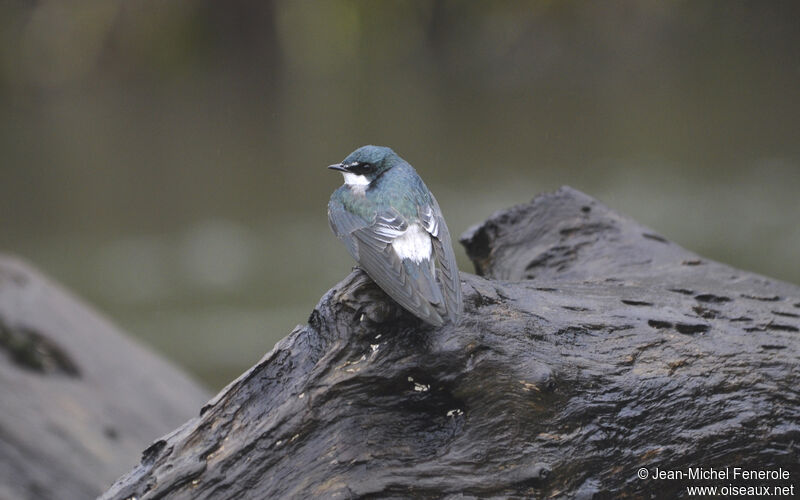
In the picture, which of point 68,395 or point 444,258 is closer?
point 444,258

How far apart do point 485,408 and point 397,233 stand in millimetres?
427

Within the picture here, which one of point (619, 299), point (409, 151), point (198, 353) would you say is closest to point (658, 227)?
point (409, 151)

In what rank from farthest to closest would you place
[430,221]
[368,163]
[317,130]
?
[317,130] < [368,163] < [430,221]

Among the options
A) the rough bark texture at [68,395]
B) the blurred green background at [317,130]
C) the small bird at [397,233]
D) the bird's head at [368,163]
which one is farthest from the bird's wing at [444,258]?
the blurred green background at [317,130]

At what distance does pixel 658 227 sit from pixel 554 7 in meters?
3.47

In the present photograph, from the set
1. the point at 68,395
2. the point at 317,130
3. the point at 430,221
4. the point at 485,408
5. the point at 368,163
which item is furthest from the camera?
the point at 317,130

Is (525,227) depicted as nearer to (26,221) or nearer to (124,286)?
(124,286)

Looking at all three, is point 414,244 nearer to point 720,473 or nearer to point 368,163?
point 368,163

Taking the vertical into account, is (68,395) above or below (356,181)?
below

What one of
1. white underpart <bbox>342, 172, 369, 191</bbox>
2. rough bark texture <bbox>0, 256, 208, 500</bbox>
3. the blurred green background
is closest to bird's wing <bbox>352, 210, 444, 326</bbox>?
white underpart <bbox>342, 172, 369, 191</bbox>

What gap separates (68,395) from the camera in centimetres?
291

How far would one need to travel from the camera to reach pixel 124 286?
705 cm

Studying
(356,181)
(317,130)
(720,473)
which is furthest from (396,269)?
(317,130)

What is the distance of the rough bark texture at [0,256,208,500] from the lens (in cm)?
258
